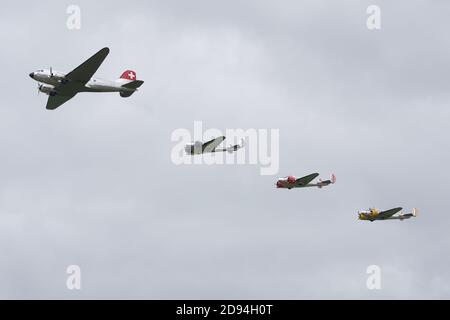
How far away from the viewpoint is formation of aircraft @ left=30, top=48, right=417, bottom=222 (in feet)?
413

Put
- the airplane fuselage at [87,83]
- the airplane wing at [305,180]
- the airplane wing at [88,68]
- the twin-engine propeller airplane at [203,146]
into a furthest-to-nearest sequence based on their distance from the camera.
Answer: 1. the twin-engine propeller airplane at [203,146]
2. the airplane wing at [305,180]
3. the airplane fuselage at [87,83]
4. the airplane wing at [88,68]

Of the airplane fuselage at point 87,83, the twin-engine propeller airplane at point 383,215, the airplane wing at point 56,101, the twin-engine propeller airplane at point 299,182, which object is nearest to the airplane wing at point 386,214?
the twin-engine propeller airplane at point 383,215

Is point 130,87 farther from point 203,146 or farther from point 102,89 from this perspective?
point 203,146

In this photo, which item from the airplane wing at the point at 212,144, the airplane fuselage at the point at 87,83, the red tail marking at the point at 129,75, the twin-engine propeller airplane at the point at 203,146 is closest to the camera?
the airplane fuselage at the point at 87,83

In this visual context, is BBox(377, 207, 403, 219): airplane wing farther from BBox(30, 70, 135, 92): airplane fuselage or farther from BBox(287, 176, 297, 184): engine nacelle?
BBox(30, 70, 135, 92): airplane fuselage

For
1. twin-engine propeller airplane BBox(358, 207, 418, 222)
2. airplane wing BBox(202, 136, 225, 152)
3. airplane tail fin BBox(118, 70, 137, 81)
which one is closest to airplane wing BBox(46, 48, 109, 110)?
airplane tail fin BBox(118, 70, 137, 81)

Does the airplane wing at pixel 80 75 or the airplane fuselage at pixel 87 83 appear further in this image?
the airplane fuselage at pixel 87 83

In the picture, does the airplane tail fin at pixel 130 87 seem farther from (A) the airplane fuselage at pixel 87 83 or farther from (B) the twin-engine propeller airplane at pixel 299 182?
(B) the twin-engine propeller airplane at pixel 299 182

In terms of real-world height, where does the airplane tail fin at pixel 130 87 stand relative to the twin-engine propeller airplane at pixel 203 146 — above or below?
above

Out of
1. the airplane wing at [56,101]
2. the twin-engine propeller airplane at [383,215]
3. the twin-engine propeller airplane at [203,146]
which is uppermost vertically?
the airplane wing at [56,101]

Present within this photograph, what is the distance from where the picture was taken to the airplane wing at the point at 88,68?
125 metres

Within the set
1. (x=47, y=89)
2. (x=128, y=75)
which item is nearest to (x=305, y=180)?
(x=128, y=75)
